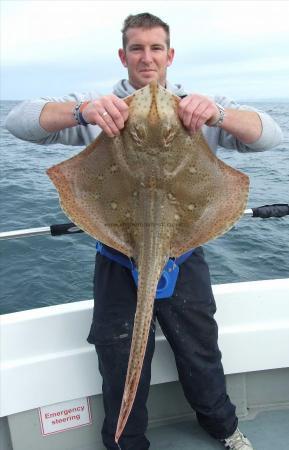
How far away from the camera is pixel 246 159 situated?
18.7 meters

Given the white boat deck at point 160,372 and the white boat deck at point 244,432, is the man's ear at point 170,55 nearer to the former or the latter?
the white boat deck at point 160,372

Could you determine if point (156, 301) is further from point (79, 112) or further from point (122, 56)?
point (122, 56)

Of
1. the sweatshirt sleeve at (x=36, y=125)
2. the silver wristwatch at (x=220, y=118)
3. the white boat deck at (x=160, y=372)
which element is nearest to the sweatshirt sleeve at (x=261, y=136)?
the silver wristwatch at (x=220, y=118)

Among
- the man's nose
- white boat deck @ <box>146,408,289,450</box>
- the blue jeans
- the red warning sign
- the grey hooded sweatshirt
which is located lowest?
white boat deck @ <box>146,408,289,450</box>

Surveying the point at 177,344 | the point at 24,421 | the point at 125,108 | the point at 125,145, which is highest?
the point at 125,108

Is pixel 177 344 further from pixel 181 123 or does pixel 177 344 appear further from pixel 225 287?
pixel 181 123

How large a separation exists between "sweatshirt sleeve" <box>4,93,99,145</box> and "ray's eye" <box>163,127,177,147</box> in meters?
0.87

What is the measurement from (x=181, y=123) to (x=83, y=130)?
0.99 meters

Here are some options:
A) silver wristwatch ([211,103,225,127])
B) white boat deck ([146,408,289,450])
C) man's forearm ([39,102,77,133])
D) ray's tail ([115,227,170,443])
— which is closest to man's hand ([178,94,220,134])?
silver wristwatch ([211,103,225,127])

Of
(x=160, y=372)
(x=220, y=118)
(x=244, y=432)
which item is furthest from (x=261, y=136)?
(x=244, y=432)

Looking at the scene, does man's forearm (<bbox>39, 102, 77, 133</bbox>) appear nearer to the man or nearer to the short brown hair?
the man

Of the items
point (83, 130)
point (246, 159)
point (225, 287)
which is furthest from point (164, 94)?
point (246, 159)

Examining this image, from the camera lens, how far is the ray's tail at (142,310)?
2.14 metres

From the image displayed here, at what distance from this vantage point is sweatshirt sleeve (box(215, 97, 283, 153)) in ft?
8.77
